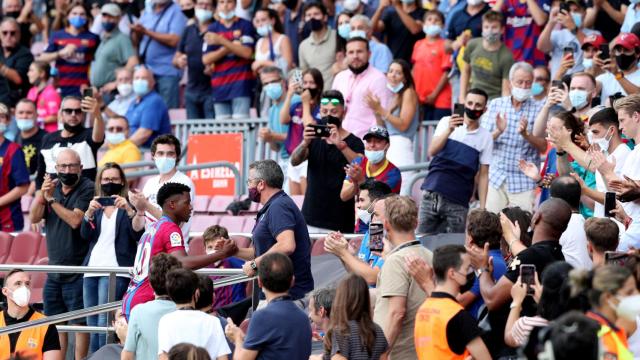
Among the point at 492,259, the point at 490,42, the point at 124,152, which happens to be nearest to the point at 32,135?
the point at 124,152

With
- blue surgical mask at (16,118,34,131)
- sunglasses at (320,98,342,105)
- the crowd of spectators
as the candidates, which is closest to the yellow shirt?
the crowd of spectators

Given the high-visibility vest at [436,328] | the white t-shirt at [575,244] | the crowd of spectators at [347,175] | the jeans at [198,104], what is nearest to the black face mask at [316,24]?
the crowd of spectators at [347,175]

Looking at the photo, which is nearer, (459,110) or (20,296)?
(20,296)

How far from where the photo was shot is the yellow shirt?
49.1 ft

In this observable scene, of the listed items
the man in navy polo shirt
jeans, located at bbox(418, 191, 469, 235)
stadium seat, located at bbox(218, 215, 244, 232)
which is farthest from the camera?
stadium seat, located at bbox(218, 215, 244, 232)

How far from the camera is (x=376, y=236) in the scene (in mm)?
8820

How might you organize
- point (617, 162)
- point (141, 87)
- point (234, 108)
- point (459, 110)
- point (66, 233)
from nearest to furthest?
1. point (617, 162)
2. point (66, 233)
3. point (459, 110)
4. point (141, 87)
5. point (234, 108)

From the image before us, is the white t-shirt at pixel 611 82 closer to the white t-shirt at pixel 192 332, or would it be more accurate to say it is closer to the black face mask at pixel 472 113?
the black face mask at pixel 472 113

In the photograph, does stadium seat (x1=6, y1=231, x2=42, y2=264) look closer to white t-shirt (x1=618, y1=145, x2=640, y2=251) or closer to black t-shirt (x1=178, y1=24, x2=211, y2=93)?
black t-shirt (x1=178, y1=24, x2=211, y2=93)

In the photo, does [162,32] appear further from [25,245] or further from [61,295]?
[61,295]

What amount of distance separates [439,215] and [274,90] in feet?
11.1

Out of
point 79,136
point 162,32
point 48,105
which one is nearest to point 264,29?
point 162,32

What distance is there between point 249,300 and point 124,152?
17.4ft

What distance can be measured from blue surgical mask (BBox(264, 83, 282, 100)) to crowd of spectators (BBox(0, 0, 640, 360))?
40mm
